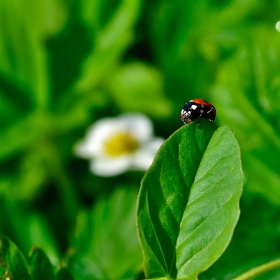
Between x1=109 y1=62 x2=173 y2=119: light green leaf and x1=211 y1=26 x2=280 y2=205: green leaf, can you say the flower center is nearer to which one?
x1=109 y1=62 x2=173 y2=119: light green leaf

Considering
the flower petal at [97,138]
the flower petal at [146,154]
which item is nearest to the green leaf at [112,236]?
the flower petal at [146,154]

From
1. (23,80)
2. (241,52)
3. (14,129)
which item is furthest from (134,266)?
(23,80)

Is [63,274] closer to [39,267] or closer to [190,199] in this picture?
[39,267]

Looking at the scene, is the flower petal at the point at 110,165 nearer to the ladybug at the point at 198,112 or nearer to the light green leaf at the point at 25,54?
the light green leaf at the point at 25,54

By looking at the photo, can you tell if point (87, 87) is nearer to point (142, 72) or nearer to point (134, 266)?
point (142, 72)

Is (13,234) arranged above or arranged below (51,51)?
below

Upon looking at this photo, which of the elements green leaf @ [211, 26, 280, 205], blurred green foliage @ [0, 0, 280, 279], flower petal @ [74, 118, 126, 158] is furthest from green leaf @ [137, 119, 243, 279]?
flower petal @ [74, 118, 126, 158]

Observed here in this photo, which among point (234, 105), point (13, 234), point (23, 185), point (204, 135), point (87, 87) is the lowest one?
point (23, 185)
